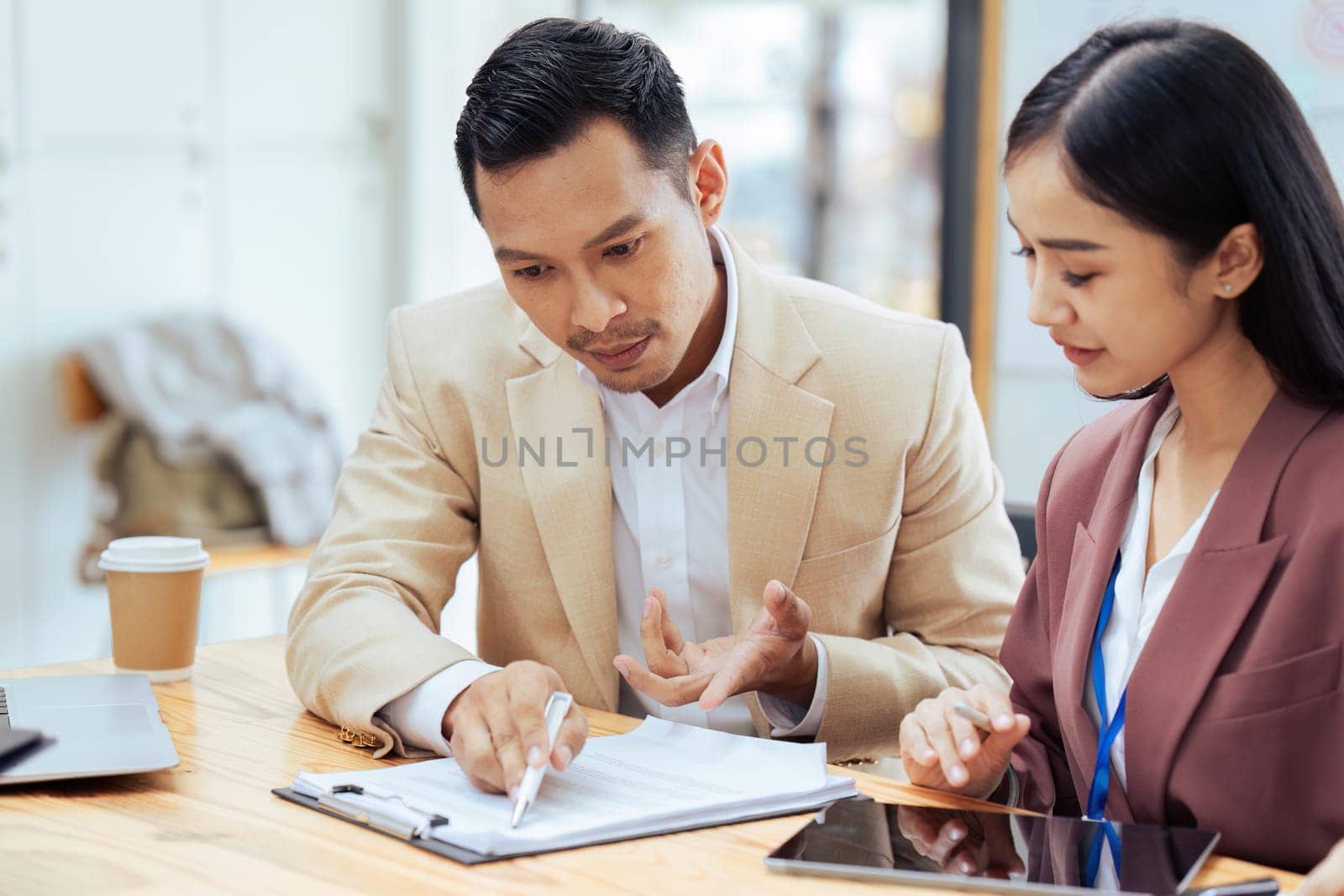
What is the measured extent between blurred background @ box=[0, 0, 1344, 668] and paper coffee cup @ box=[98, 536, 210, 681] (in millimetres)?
1430

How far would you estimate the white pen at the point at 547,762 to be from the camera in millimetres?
1176

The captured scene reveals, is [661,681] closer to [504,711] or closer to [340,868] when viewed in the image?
[504,711]

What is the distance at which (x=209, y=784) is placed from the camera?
1323 mm

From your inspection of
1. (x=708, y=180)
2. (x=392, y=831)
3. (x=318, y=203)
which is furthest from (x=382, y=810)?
(x=318, y=203)

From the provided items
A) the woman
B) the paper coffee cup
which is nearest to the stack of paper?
the woman

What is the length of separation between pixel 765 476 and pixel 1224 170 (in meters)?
0.72

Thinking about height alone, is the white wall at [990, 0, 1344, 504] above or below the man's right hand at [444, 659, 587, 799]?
above

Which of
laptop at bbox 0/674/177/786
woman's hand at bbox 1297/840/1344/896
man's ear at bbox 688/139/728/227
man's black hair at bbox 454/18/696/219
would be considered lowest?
laptop at bbox 0/674/177/786

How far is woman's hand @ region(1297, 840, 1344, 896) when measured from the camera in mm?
981

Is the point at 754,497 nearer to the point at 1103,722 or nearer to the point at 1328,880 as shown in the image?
the point at 1103,722

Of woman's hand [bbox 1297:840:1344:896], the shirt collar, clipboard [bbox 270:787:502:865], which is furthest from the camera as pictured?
the shirt collar

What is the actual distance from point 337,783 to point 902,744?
501 millimetres

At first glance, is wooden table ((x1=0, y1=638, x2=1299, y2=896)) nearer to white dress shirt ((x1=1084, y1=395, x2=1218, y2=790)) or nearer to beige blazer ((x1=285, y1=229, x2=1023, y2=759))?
white dress shirt ((x1=1084, y1=395, x2=1218, y2=790))

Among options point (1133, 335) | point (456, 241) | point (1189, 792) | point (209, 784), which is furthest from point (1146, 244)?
point (456, 241)
